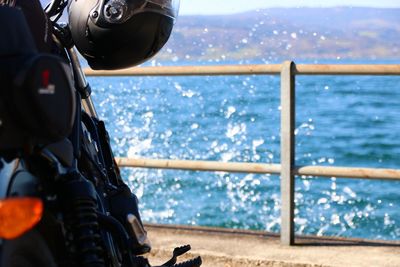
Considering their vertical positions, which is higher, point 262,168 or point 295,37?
point 262,168

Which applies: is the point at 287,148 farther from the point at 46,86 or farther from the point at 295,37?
the point at 295,37

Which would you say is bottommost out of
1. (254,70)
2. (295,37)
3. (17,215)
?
(295,37)

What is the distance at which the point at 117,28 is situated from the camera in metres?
2.64

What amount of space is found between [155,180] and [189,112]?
26.4 feet

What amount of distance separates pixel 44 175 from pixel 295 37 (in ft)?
221

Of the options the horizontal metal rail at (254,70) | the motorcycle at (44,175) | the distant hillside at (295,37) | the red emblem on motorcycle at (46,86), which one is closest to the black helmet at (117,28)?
the motorcycle at (44,175)

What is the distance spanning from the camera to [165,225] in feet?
17.5

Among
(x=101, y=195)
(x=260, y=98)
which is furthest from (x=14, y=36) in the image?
(x=260, y=98)

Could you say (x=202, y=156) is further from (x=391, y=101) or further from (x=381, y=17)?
(x=381, y=17)

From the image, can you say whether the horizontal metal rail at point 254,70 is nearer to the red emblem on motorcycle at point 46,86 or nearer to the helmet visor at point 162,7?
the helmet visor at point 162,7

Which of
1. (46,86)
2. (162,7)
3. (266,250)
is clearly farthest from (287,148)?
(46,86)

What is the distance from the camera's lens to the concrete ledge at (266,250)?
4445 mm

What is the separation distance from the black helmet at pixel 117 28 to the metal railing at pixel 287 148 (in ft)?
6.87

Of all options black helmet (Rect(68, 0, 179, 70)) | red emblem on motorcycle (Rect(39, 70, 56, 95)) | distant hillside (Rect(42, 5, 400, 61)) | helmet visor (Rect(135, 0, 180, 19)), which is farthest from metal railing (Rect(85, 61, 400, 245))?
distant hillside (Rect(42, 5, 400, 61))
